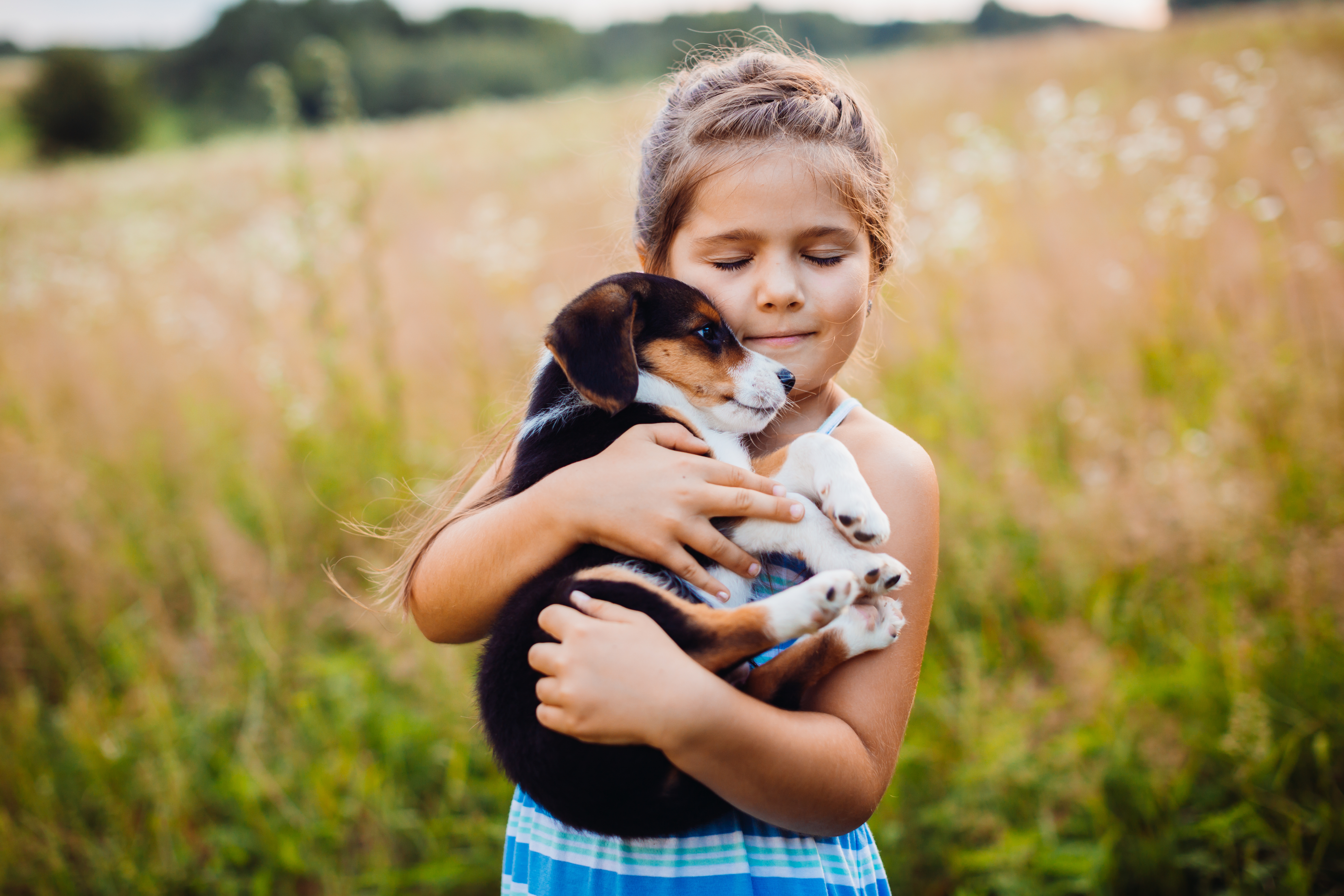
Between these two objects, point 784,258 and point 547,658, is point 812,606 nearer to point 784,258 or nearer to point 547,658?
point 547,658

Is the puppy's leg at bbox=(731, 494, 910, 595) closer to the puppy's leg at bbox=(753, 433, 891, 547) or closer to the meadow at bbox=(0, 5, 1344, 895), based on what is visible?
the puppy's leg at bbox=(753, 433, 891, 547)

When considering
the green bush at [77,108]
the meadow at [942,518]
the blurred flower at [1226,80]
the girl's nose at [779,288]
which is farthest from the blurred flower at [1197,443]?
the green bush at [77,108]

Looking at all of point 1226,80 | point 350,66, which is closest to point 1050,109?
point 1226,80

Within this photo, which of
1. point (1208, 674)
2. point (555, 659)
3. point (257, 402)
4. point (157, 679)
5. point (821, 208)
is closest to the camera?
point (555, 659)

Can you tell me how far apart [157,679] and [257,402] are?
2.55m

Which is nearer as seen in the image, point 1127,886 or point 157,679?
point 1127,886

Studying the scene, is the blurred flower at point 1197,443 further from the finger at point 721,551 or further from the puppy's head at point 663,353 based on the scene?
the finger at point 721,551

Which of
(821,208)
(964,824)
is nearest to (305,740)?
(964,824)

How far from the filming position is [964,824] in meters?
2.56

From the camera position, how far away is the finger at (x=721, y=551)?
1.61 metres

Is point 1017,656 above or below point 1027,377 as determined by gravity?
below

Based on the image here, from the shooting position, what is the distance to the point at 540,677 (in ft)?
5.19

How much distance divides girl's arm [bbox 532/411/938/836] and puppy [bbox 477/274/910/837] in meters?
0.08

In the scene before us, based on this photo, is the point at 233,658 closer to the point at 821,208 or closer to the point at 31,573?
the point at 31,573
